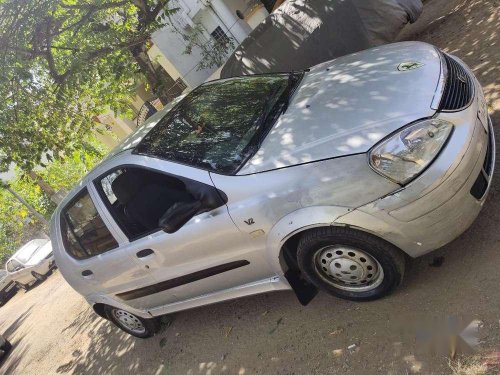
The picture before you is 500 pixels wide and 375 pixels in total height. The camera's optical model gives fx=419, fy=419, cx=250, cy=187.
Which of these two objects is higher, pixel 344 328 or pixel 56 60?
pixel 56 60

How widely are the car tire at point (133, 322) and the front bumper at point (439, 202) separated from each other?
312 cm

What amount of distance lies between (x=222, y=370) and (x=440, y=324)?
1964 millimetres

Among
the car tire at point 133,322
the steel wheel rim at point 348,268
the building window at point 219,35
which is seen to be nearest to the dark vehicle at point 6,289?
the building window at point 219,35

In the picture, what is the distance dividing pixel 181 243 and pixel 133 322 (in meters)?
2.04

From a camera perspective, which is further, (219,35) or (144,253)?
(219,35)

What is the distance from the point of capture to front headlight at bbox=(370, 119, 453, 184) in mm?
2662

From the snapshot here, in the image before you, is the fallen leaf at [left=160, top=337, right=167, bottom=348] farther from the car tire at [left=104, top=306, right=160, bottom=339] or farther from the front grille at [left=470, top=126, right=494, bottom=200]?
the front grille at [left=470, top=126, right=494, bottom=200]

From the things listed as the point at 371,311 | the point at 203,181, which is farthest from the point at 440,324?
the point at 203,181

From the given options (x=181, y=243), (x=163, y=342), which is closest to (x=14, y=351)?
(x=163, y=342)

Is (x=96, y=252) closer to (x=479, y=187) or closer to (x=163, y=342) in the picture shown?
(x=163, y=342)

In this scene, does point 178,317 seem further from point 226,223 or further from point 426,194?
point 426,194

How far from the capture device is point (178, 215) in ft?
10.1

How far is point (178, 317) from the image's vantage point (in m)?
5.08

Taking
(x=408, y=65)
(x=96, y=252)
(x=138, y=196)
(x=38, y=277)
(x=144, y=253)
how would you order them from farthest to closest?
1. (x=38, y=277)
2. (x=96, y=252)
3. (x=138, y=196)
4. (x=144, y=253)
5. (x=408, y=65)
